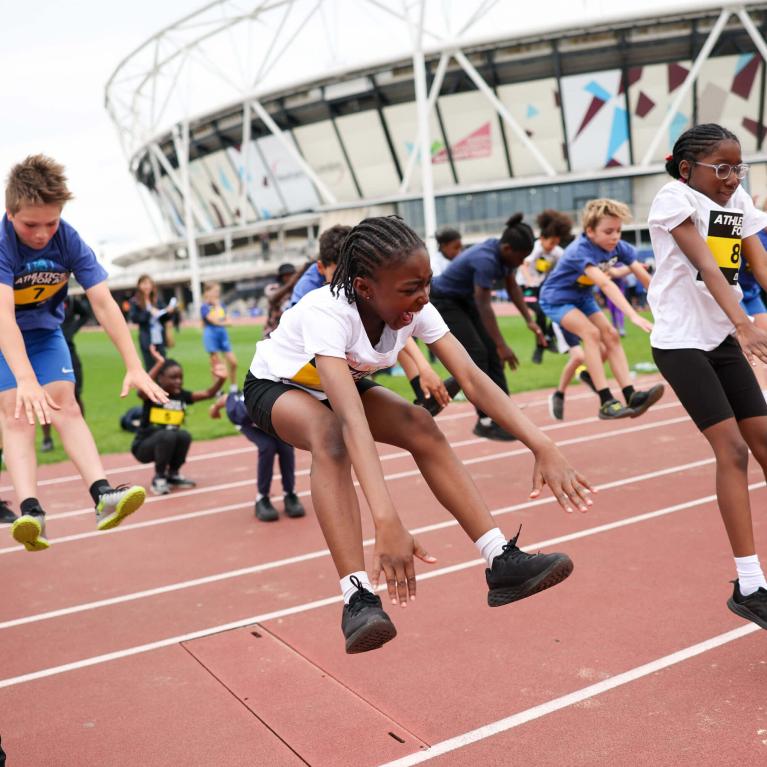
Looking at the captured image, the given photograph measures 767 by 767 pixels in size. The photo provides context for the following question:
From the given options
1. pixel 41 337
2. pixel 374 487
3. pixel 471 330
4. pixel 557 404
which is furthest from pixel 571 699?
pixel 557 404

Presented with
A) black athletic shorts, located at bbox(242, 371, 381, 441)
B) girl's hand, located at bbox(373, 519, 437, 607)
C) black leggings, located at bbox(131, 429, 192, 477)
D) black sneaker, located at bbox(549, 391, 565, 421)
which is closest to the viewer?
girl's hand, located at bbox(373, 519, 437, 607)

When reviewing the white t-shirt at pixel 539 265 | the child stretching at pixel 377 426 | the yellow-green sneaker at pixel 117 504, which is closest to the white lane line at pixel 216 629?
the yellow-green sneaker at pixel 117 504

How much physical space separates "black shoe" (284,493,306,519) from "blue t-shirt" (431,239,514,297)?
2369 millimetres

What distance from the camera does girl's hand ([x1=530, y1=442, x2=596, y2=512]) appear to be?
2986 millimetres

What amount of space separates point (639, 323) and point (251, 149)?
53.1 metres

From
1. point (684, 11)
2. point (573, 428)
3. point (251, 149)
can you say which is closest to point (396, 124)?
point (251, 149)

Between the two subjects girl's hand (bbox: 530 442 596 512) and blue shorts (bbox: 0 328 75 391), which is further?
blue shorts (bbox: 0 328 75 391)

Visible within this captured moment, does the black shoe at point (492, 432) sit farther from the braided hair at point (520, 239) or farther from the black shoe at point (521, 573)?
the black shoe at point (521, 573)

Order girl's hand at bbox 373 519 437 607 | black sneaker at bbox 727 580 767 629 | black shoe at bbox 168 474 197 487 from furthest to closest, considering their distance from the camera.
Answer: black shoe at bbox 168 474 197 487, black sneaker at bbox 727 580 767 629, girl's hand at bbox 373 519 437 607

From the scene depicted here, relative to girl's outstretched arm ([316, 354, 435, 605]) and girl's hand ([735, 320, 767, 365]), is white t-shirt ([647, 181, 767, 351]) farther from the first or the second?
girl's outstretched arm ([316, 354, 435, 605])

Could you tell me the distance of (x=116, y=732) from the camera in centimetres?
333

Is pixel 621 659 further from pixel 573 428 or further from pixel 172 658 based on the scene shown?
pixel 573 428

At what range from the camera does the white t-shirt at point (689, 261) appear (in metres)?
3.71

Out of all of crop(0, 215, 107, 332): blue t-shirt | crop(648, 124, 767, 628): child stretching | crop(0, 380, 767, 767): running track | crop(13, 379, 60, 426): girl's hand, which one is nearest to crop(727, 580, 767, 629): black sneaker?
crop(648, 124, 767, 628): child stretching
